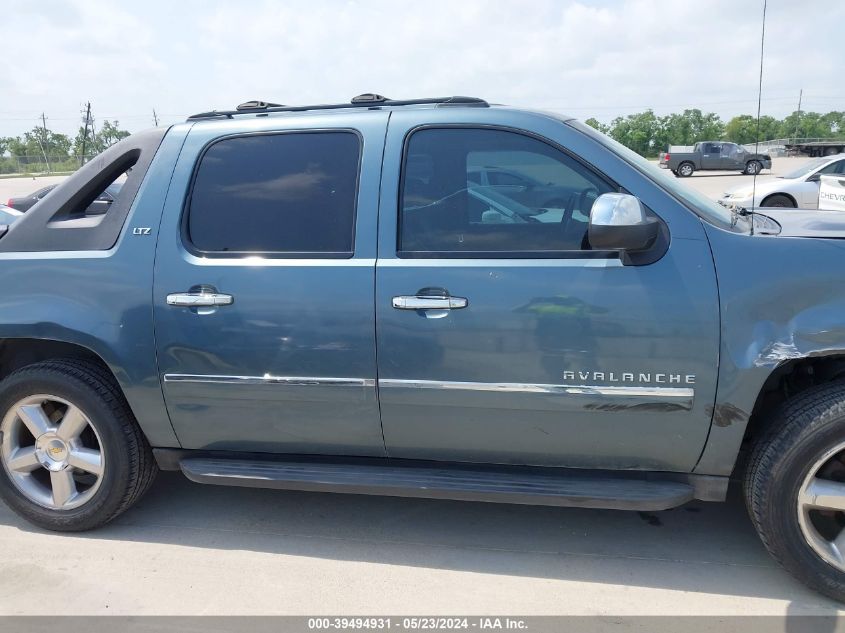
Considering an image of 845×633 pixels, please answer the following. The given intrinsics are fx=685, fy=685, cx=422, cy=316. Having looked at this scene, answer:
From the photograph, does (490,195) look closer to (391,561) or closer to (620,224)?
(620,224)

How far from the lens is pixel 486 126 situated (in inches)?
117

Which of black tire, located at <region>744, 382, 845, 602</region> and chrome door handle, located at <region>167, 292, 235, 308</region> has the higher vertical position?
chrome door handle, located at <region>167, 292, 235, 308</region>

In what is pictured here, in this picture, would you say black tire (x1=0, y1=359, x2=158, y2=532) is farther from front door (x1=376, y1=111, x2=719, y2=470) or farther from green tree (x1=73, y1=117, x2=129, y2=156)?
green tree (x1=73, y1=117, x2=129, y2=156)

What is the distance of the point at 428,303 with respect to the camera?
283 centimetres

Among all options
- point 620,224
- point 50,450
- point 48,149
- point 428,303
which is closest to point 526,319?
point 428,303

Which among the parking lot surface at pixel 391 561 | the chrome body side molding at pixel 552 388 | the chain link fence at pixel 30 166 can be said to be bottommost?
the parking lot surface at pixel 391 561

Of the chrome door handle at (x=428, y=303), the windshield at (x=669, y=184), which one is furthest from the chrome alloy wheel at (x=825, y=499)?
the chrome door handle at (x=428, y=303)

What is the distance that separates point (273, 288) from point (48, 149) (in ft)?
260

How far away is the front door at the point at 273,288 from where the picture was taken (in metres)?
2.96

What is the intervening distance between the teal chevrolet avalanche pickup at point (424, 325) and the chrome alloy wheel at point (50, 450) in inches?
0.5

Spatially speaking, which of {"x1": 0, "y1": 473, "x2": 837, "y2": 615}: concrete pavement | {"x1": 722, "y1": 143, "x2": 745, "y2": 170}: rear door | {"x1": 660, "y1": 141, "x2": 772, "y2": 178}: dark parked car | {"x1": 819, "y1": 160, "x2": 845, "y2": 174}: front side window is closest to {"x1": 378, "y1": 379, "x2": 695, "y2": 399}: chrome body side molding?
{"x1": 0, "y1": 473, "x2": 837, "y2": 615}: concrete pavement

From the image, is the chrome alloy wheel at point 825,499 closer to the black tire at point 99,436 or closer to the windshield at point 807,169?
the black tire at point 99,436

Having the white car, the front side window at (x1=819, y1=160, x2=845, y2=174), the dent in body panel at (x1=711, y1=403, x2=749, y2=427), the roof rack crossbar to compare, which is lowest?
the dent in body panel at (x1=711, y1=403, x2=749, y2=427)

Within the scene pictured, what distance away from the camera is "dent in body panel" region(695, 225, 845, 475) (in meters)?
2.58
